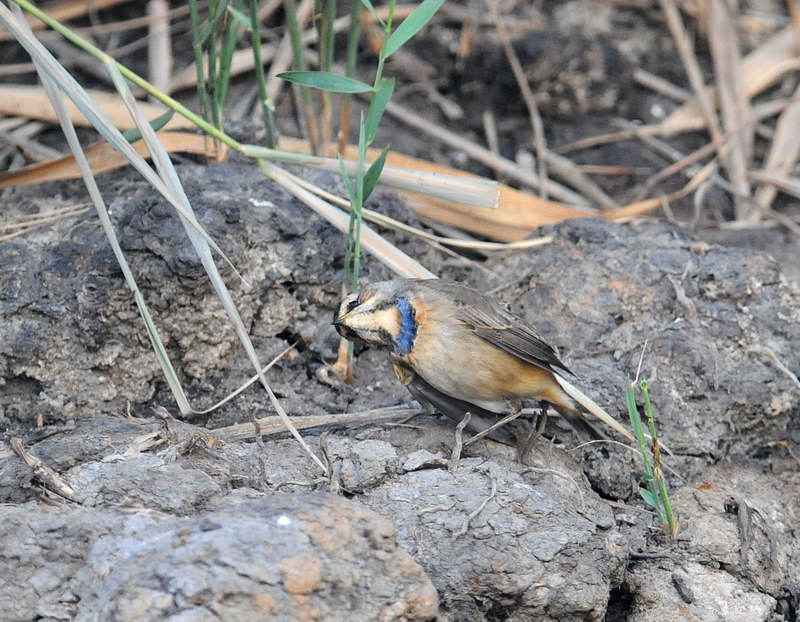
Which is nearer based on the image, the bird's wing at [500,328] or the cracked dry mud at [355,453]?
the cracked dry mud at [355,453]

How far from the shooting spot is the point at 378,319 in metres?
4.49

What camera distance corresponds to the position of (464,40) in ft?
24.1

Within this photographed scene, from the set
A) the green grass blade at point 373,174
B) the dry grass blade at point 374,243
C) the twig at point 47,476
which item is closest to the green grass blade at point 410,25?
the green grass blade at point 373,174

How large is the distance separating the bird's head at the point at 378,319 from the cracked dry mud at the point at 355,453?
360 millimetres

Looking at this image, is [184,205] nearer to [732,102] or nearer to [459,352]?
[459,352]

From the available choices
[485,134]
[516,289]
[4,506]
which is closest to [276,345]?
[516,289]

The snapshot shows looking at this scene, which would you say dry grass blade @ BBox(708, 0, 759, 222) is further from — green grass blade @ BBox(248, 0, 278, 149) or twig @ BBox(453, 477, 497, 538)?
twig @ BBox(453, 477, 497, 538)

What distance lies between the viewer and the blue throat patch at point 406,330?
4508 mm

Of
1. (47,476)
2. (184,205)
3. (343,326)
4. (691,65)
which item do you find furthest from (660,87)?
(47,476)

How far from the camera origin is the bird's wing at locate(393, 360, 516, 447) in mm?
4523

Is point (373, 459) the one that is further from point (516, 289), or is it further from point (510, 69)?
point (510, 69)

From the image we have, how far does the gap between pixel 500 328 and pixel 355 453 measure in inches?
33.6

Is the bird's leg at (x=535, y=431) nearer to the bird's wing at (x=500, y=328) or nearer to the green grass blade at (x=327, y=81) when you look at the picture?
the bird's wing at (x=500, y=328)

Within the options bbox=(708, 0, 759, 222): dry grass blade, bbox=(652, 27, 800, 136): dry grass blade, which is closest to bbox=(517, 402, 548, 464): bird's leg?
bbox=(708, 0, 759, 222): dry grass blade
